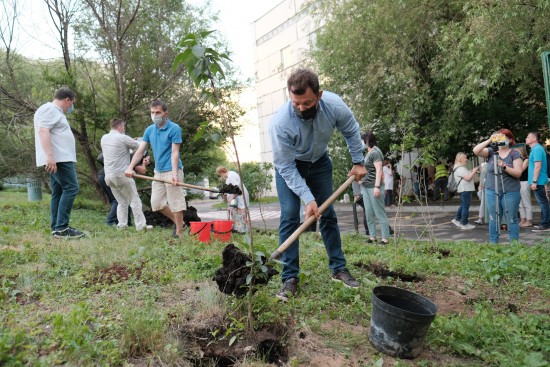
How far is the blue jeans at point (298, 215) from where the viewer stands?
3.67 meters

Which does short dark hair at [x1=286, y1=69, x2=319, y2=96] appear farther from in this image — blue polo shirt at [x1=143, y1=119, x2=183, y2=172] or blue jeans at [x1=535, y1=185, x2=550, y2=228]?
blue jeans at [x1=535, y1=185, x2=550, y2=228]

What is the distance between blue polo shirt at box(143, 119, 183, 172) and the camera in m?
6.41

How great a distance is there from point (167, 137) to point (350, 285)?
3886 mm

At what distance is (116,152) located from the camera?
308 inches

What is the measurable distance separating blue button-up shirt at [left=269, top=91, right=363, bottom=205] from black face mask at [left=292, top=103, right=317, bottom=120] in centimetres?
4

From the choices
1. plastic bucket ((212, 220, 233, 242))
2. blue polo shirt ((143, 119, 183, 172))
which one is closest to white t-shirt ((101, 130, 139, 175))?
blue polo shirt ((143, 119, 183, 172))

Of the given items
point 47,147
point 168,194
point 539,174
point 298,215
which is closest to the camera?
point 298,215

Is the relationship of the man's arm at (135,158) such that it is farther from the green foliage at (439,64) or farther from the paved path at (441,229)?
the green foliage at (439,64)

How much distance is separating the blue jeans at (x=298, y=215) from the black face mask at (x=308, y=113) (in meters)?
0.47

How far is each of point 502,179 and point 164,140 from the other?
16.8 ft

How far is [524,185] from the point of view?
933cm

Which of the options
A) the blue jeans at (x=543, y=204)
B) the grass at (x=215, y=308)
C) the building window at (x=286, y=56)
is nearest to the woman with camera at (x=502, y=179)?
the grass at (x=215, y=308)

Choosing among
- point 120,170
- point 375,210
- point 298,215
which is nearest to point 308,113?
point 298,215

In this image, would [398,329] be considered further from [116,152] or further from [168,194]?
[116,152]
